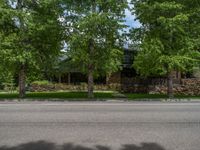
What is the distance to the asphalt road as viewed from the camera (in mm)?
9953

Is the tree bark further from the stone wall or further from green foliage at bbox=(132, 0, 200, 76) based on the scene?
the stone wall

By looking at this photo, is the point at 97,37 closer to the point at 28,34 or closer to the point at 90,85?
the point at 90,85

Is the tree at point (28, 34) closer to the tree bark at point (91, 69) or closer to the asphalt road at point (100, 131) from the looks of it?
the tree bark at point (91, 69)

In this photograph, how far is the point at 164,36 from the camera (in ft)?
103

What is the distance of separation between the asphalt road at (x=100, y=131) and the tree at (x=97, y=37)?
14027mm

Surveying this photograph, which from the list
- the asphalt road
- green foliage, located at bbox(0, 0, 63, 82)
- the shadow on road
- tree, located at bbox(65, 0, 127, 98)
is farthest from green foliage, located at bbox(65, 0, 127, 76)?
the shadow on road

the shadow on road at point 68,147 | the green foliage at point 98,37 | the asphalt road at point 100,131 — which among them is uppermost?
the green foliage at point 98,37

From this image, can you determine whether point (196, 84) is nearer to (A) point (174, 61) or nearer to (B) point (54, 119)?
(A) point (174, 61)

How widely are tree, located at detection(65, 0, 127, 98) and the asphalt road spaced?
1403 centimetres

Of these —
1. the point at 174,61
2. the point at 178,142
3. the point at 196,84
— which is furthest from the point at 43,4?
the point at 178,142

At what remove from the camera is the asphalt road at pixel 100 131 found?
392 inches

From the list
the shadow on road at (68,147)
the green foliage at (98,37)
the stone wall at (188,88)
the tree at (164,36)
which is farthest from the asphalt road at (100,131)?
the stone wall at (188,88)

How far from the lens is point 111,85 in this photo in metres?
47.8

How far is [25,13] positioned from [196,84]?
16.9 metres
